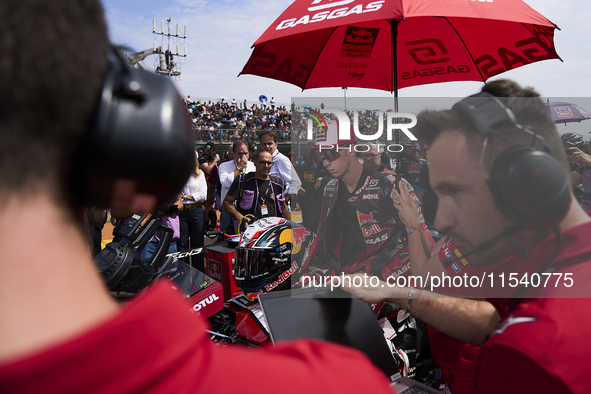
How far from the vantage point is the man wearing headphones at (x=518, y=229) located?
787 mm

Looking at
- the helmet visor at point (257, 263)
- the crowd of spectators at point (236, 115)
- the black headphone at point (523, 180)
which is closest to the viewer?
the black headphone at point (523, 180)

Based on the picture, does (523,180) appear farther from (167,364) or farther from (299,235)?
(299,235)

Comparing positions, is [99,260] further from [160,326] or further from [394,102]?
[160,326]

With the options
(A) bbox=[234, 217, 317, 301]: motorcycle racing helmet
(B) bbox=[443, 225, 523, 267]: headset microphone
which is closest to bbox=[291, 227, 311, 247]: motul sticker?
(A) bbox=[234, 217, 317, 301]: motorcycle racing helmet

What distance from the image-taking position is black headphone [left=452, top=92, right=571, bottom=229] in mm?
875

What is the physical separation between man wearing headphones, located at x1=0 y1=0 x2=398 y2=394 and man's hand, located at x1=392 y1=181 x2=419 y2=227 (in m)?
1.04

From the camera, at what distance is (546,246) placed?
93cm

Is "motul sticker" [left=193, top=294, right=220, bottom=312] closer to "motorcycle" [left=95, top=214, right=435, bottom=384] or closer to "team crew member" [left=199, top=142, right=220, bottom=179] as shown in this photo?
"motorcycle" [left=95, top=214, right=435, bottom=384]

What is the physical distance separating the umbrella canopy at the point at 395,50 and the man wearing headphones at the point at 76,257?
100.0 inches

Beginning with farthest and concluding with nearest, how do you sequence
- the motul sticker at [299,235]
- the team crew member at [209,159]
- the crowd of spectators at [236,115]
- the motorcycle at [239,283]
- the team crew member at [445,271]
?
1. the crowd of spectators at [236,115]
2. the team crew member at [209,159]
3. the motorcycle at [239,283]
4. the motul sticker at [299,235]
5. the team crew member at [445,271]

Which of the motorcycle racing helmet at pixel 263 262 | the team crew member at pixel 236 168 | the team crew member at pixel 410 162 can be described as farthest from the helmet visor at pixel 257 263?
the team crew member at pixel 236 168

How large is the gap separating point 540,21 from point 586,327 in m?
2.67

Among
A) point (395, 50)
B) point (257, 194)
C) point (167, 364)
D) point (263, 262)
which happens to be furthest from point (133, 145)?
point (257, 194)

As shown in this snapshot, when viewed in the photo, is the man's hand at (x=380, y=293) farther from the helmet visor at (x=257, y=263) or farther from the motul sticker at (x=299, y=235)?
the helmet visor at (x=257, y=263)
